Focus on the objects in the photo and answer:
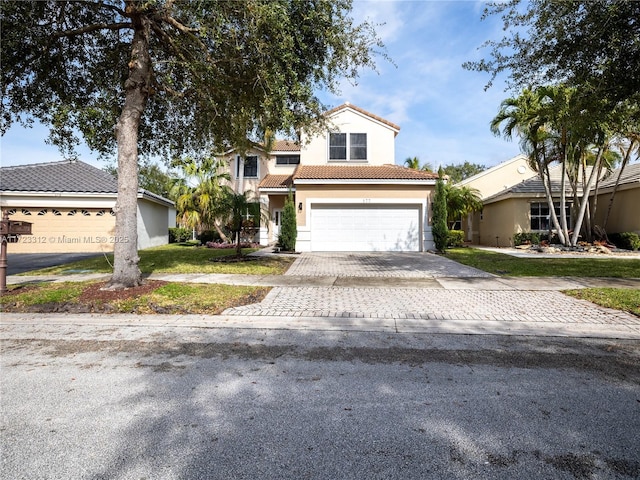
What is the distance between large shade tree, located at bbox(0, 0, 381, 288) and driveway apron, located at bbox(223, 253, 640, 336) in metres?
3.53

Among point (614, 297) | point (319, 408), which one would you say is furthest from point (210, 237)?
point (319, 408)

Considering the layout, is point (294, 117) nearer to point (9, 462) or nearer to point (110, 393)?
point (110, 393)

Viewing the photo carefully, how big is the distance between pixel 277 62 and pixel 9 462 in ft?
24.1

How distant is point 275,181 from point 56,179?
11.0 meters

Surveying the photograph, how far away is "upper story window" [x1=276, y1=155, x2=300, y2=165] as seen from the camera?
2285 centimetres

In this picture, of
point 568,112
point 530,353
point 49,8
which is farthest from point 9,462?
point 568,112

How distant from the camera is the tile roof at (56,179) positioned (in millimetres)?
17625

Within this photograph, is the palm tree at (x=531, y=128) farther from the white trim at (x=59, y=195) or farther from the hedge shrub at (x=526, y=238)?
the white trim at (x=59, y=195)

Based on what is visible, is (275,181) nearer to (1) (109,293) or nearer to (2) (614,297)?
(1) (109,293)

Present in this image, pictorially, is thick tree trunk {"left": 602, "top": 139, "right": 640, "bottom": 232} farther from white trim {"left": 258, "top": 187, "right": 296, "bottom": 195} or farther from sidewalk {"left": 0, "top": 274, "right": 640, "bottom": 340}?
white trim {"left": 258, "top": 187, "right": 296, "bottom": 195}

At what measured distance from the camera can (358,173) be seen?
17250 millimetres

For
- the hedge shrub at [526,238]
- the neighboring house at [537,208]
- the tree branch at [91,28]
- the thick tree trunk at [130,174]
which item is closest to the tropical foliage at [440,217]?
the hedge shrub at [526,238]

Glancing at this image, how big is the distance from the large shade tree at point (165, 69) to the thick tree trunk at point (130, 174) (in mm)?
20

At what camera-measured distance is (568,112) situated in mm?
9328
